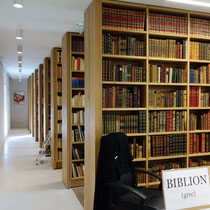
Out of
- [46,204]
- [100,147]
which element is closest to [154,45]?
[100,147]

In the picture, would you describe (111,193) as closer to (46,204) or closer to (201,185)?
(201,185)

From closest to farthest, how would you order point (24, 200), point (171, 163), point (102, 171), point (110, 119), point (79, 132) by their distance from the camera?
point (102, 171), point (110, 119), point (171, 163), point (24, 200), point (79, 132)

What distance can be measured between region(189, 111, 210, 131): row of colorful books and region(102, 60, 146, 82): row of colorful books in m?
0.99

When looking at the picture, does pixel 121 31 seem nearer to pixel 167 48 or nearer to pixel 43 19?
pixel 167 48

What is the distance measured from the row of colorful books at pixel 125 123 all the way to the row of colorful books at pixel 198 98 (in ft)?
2.67

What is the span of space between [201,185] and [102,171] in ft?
4.35

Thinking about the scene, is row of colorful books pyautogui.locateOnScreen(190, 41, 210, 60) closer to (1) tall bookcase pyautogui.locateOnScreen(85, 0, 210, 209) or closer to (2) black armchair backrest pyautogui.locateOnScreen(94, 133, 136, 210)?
(1) tall bookcase pyautogui.locateOnScreen(85, 0, 210, 209)

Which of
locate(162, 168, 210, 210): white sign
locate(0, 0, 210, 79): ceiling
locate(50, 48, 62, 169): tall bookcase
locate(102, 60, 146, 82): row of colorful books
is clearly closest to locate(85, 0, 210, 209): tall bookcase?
locate(102, 60, 146, 82): row of colorful books

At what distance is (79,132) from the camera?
4848 mm

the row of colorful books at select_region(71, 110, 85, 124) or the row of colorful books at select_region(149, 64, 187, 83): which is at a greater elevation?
Result: the row of colorful books at select_region(149, 64, 187, 83)

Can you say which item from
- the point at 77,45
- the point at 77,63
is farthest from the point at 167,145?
the point at 77,45

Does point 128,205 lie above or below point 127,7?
below

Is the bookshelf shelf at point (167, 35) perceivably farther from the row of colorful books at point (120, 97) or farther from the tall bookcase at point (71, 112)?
the tall bookcase at point (71, 112)

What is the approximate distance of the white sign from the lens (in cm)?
160
